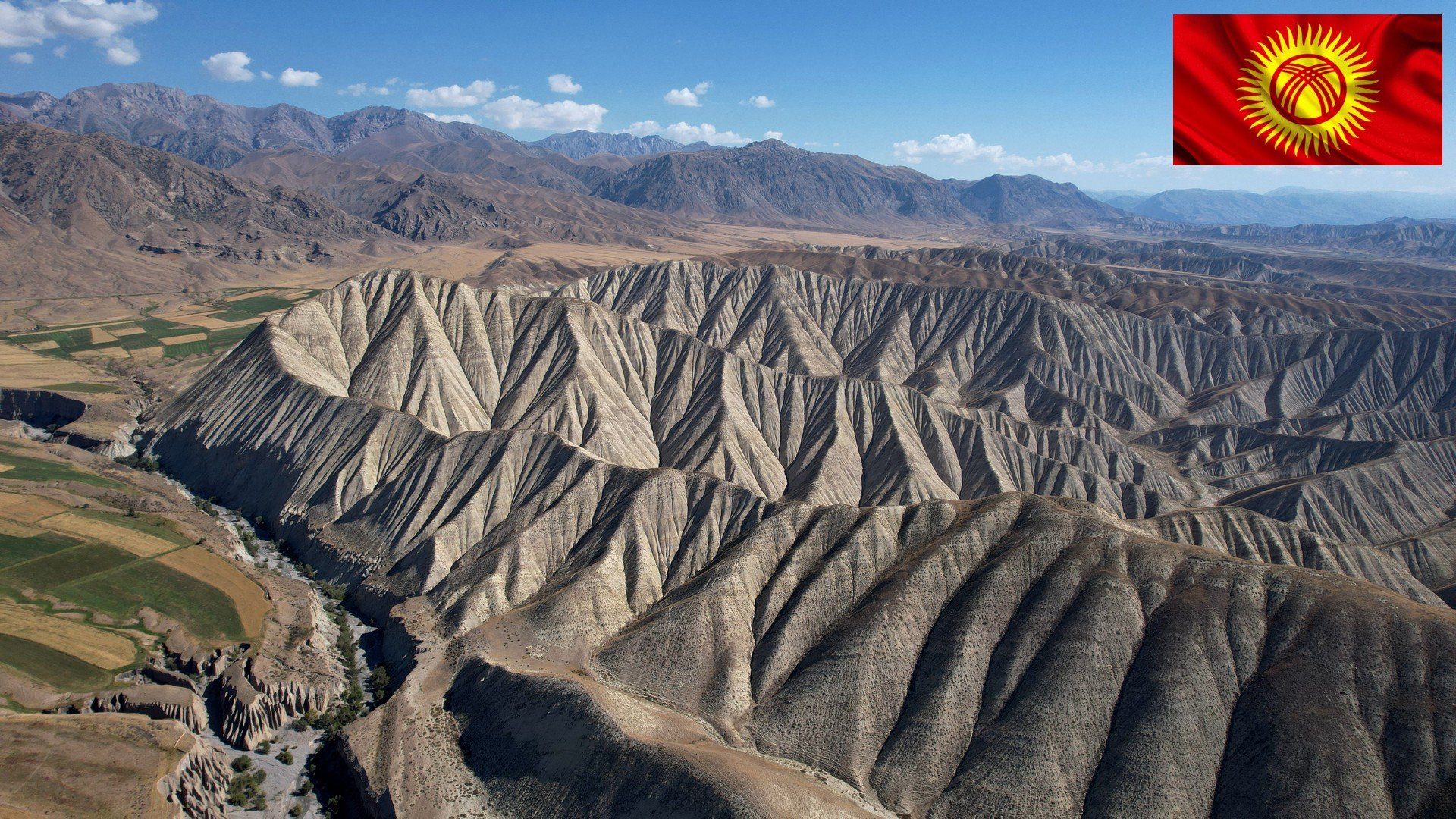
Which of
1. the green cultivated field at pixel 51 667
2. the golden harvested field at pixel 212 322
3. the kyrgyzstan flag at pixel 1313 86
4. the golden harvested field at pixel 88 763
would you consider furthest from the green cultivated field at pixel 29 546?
the golden harvested field at pixel 212 322

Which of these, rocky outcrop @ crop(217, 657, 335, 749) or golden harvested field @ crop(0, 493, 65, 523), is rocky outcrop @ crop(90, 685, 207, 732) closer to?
rocky outcrop @ crop(217, 657, 335, 749)

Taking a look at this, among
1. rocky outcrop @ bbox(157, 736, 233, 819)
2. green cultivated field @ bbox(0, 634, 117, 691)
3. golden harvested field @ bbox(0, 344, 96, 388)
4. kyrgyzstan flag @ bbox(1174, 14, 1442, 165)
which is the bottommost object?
rocky outcrop @ bbox(157, 736, 233, 819)

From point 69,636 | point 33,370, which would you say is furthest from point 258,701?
point 33,370

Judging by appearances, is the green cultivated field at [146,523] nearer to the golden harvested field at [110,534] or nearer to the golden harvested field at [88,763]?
the golden harvested field at [110,534]


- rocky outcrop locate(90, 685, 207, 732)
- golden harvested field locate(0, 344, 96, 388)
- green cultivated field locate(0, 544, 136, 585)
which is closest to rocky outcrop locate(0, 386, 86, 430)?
golden harvested field locate(0, 344, 96, 388)

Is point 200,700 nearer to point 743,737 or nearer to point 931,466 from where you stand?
point 743,737

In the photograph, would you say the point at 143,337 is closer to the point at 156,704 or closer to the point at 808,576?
the point at 156,704
